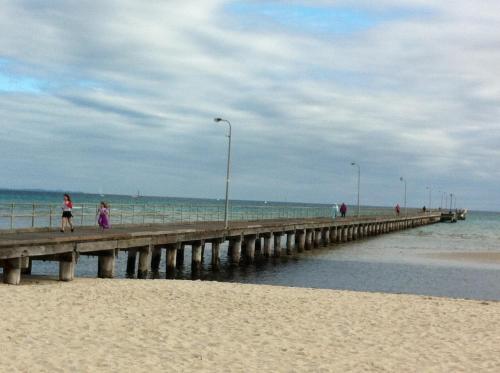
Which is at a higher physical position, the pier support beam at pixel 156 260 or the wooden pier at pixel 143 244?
the wooden pier at pixel 143 244

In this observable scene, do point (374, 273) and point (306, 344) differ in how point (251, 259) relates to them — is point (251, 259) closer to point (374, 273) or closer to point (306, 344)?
point (374, 273)

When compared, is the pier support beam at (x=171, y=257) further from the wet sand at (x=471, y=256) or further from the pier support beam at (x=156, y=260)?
Answer: the wet sand at (x=471, y=256)

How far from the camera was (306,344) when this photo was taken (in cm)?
1045

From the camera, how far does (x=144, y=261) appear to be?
23.0 meters

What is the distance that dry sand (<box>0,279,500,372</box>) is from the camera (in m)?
9.02

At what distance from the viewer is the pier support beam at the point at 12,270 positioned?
16312mm

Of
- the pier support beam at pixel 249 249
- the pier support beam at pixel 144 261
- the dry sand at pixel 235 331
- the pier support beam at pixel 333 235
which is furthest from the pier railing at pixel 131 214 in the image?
the dry sand at pixel 235 331

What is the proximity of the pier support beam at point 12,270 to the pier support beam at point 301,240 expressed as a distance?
85.2 ft

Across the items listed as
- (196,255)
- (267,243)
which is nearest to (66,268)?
(196,255)

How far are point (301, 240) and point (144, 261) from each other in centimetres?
1979

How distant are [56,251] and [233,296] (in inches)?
218

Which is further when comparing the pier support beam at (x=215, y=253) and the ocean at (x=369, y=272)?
the pier support beam at (x=215, y=253)

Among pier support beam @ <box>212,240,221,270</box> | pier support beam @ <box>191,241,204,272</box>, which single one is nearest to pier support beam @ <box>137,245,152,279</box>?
pier support beam @ <box>191,241,204,272</box>

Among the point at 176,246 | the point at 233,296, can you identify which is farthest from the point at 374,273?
the point at 233,296
